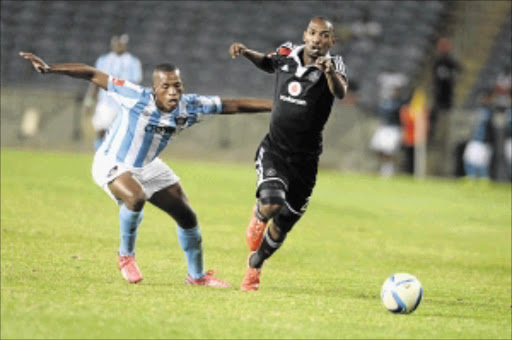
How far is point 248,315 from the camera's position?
24.0 ft

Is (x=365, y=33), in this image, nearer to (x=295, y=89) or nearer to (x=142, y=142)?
(x=295, y=89)

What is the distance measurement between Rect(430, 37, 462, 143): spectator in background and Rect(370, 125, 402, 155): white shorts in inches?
55.0

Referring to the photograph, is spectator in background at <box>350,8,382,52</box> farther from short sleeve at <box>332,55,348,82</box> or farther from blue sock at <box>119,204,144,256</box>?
blue sock at <box>119,204,144,256</box>

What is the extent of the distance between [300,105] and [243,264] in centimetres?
253

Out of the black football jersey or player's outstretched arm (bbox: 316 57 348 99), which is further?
the black football jersey

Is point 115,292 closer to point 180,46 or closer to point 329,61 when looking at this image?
point 329,61

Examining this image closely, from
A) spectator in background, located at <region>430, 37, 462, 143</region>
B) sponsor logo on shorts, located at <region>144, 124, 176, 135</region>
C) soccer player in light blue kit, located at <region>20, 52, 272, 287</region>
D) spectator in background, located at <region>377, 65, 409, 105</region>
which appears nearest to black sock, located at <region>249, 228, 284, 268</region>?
soccer player in light blue kit, located at <region>20, 52, 272, 287</region>

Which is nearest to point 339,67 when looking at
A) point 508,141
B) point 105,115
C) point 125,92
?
point 125,92

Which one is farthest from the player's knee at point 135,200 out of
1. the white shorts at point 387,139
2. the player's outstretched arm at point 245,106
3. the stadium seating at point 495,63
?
the stadium seating at point 495,63

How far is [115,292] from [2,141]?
53.2 ft

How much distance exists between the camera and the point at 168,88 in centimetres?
849

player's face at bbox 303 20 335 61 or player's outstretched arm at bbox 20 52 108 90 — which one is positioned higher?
player's face at bbox 303 20 335 61

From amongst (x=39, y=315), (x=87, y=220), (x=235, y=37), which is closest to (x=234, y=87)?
(x=235, y=37)

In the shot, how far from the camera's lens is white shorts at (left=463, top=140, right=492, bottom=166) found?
941 inches
